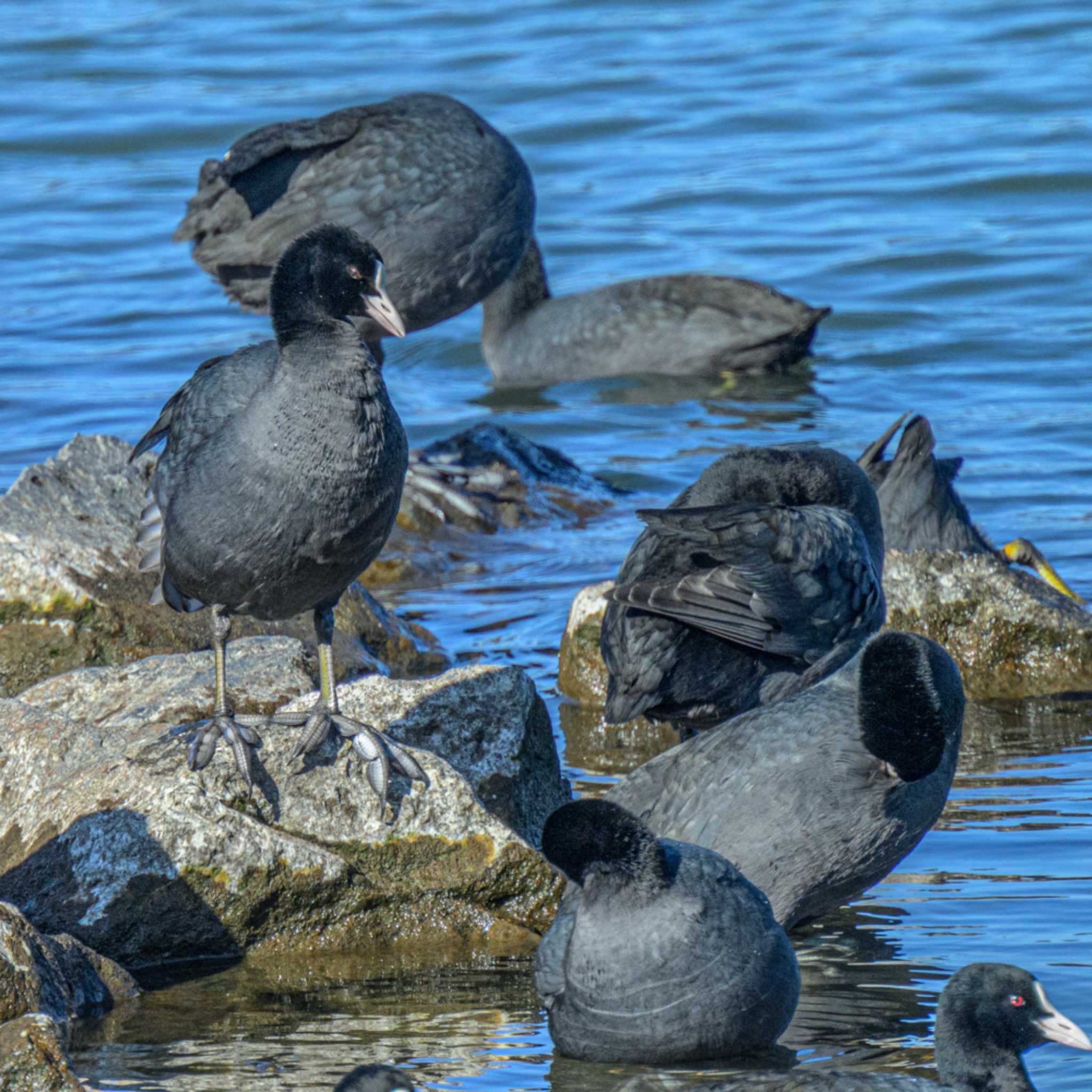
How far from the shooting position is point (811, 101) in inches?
779

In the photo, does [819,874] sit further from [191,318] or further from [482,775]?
[191,318]

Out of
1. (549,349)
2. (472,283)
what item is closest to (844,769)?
(472,283)

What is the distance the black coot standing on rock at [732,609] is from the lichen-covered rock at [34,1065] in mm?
2401

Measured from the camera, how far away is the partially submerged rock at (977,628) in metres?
7.54

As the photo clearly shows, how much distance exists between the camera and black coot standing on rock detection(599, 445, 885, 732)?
5.99 metres

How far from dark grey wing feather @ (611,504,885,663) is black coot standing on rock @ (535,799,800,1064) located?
57.0 inches

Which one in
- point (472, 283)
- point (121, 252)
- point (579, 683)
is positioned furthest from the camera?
point (121, 252)

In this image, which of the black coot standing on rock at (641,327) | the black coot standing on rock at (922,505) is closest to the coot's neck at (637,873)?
the black coot standing on rock at (922,505)

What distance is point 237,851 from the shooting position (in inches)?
207

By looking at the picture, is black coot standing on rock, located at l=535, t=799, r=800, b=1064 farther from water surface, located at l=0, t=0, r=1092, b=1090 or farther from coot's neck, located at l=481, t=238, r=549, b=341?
coot's neck, located at l=481, t=238, r=549, b=341

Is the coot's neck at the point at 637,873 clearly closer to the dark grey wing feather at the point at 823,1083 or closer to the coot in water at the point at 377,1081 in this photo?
the dark grey wing feather at the point at 823,1083

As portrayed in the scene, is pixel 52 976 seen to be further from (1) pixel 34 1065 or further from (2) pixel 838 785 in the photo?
(2) pixel 838 785

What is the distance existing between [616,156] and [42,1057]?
611 inches

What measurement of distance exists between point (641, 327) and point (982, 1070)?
31.1 feet
